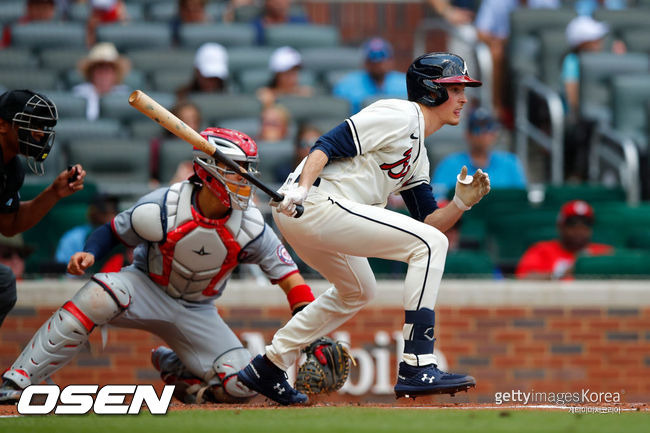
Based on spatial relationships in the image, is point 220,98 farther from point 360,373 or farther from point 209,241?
point 209,241

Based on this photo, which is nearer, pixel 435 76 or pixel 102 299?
pixel 435 76

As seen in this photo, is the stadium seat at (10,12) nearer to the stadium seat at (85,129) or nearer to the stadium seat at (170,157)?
the stadium seat at (85,129)

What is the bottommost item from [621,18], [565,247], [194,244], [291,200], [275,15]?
[565,247]

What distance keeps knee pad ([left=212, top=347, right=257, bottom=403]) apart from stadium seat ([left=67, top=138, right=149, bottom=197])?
3.47 m

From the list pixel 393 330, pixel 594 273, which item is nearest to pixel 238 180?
pixel 393 330

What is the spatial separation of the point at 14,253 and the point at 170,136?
2.20m

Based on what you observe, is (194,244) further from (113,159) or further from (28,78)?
(28,78)

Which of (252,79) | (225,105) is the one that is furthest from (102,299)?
(252,79)

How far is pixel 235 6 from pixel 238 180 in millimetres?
8379

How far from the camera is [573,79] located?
12.0m

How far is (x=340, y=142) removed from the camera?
5617mm

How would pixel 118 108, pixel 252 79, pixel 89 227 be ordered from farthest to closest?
pixel 252 79 < pixel 118 108 < pixel 89 227

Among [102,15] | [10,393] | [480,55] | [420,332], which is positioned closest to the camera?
[420,332]

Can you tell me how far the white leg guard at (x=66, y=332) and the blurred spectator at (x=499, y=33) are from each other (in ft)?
23.1
